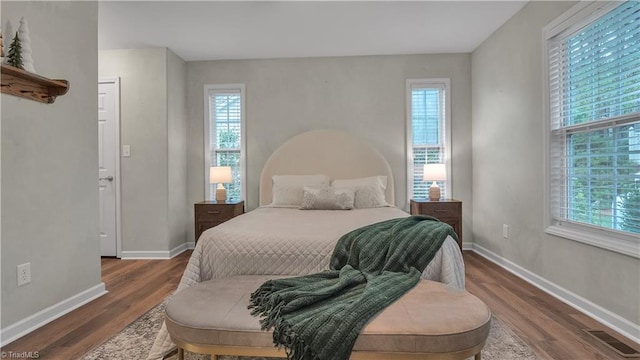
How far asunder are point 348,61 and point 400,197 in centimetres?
188

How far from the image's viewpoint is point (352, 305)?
1424mm

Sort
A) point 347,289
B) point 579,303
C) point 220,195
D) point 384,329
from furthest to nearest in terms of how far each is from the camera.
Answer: point 220,195
point 579,303
point 347,289
point 384,329

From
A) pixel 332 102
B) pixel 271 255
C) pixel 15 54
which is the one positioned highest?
pixel 332 102

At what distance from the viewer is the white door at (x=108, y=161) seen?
385 cm

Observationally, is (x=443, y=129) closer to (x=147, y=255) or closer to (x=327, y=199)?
(x=327, y=199)

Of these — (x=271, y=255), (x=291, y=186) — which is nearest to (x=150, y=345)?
(x=271, y=255)

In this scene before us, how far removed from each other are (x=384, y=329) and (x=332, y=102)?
3.32 meters

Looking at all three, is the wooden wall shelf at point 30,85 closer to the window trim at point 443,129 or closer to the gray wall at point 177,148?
the gray wall at point 177,148

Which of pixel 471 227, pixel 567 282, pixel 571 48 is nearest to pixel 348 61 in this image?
pixel 571 48

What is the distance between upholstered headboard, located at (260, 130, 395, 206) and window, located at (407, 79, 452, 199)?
38cm

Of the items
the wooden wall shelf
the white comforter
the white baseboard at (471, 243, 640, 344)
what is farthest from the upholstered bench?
the wooden wall shelf

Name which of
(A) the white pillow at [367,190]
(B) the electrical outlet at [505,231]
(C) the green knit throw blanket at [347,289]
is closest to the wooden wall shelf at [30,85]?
(C) the green knit throw blanket at [347,289]

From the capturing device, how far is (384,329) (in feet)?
4.38

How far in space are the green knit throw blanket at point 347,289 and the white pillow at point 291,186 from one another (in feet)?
5.23
